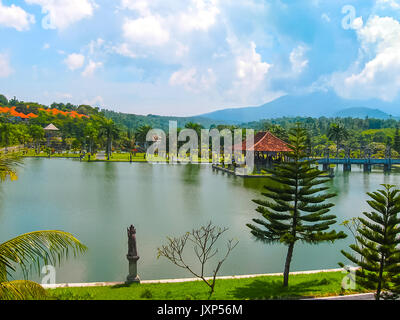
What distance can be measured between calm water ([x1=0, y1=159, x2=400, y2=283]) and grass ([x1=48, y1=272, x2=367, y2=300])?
1278mm

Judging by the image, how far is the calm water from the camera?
428 inches

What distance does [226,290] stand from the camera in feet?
28.2

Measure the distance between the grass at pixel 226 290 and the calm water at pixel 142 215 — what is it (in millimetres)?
1278

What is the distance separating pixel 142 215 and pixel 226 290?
9.48 meters

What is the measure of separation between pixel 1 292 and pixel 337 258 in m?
11.0

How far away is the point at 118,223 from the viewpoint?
1555 cm

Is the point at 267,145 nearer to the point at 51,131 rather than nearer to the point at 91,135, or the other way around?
the point at 91,135

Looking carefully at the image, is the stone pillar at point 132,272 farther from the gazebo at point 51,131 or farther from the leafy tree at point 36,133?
the gazebo at point 51,131

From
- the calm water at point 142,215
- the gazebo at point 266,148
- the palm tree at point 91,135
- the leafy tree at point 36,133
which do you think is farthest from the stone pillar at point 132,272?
the leafy tree at point 36,133

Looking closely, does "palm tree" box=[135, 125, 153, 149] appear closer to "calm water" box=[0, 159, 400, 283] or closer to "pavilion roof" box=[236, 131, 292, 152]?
"pavilion roof" box=[236, 131, 292, 152]
